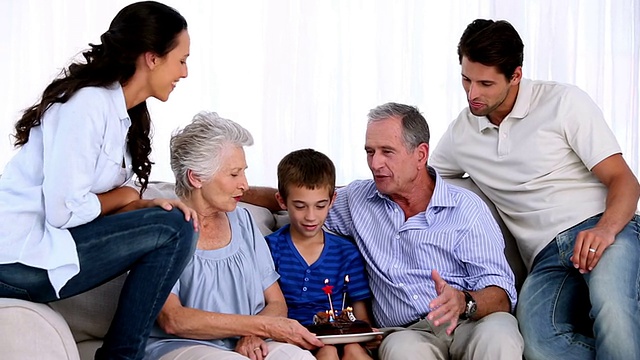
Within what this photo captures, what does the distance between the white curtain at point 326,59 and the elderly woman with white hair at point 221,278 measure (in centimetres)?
140

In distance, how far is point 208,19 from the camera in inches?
164

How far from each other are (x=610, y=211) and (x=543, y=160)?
0.28 meters

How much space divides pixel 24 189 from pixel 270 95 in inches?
78.6

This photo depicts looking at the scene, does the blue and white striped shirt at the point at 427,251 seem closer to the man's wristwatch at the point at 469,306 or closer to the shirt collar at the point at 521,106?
the man's wristwatch at the point at 469,306

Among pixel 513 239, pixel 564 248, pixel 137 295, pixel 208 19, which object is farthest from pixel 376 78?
pixel 137 295

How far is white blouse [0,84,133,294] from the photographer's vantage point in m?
2.24

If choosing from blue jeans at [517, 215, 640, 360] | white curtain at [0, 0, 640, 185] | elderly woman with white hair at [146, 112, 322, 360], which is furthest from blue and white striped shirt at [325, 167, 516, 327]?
white curtain at [0, 0, 640, 185]

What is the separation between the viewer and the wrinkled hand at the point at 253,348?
8.38 ft

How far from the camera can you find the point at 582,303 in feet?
9.84

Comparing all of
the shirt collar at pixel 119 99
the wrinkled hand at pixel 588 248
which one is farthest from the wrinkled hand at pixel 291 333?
the wrinkled hand at pixel 588 248

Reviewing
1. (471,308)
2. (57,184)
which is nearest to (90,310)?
(57,184)

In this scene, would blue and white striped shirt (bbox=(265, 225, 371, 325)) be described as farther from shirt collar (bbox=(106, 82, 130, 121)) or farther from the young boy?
shirt collar (bbox=(106, 82, 130, 121))

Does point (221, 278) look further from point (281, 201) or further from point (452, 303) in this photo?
point (452, 303)

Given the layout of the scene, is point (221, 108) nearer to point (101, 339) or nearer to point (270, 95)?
point (270, 95)
